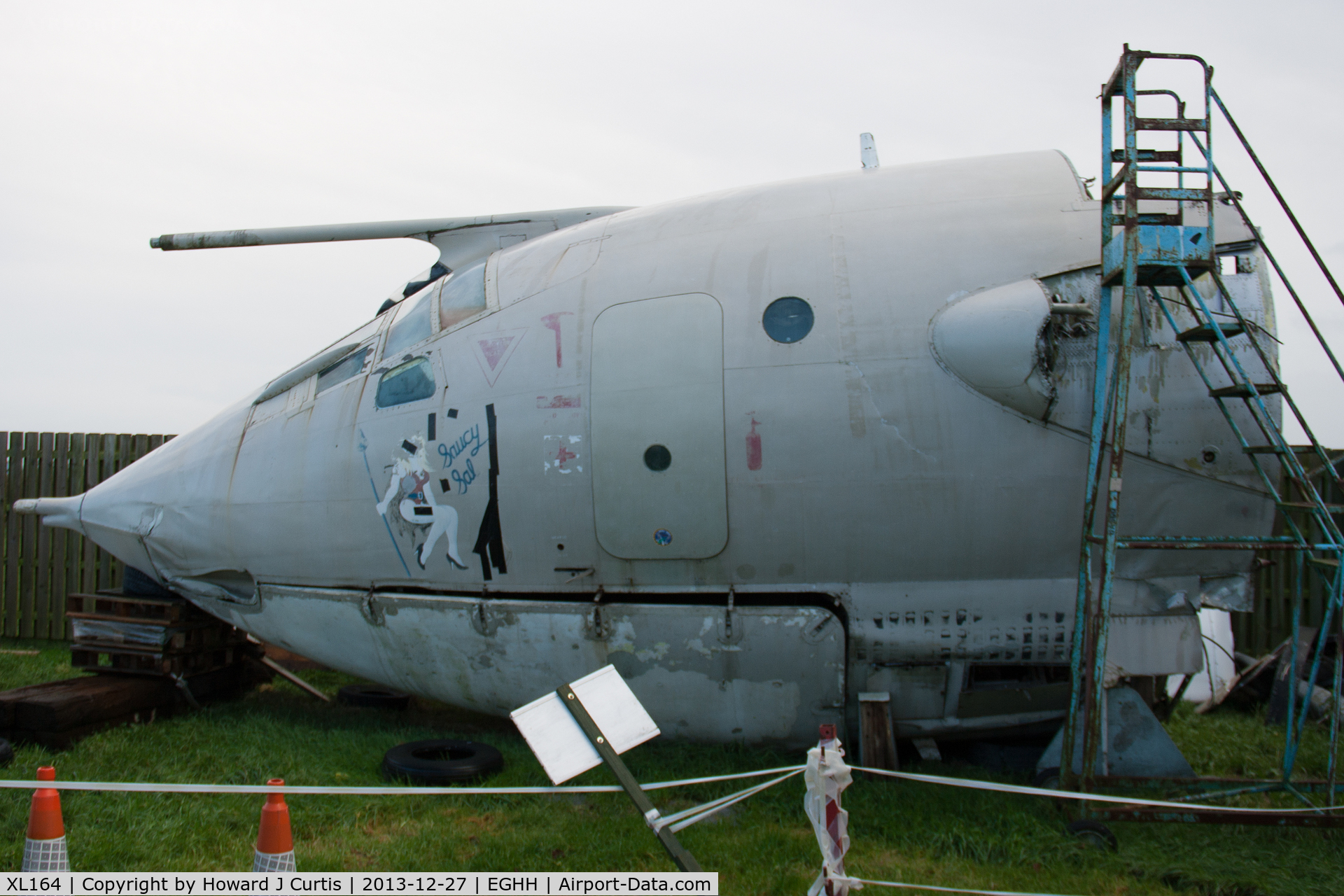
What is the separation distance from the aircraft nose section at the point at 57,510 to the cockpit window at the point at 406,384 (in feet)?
12.0

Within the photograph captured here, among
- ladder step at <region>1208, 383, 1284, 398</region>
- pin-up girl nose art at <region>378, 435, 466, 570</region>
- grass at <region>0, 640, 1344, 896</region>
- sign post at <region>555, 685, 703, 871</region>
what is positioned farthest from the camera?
pin-up girl nose art at <region>378, 435, 466, 570</region>

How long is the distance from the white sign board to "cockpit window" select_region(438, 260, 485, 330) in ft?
12.3

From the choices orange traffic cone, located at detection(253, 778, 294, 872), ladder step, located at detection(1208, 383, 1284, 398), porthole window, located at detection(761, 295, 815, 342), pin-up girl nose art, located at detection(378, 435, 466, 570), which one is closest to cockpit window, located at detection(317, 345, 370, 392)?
pin-up girl nose art, located at detection(378, 435, 466, 570)

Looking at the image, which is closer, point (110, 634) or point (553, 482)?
point (553, 482)

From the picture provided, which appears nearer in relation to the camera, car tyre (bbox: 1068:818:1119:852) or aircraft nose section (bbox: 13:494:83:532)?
car tyre (bbox: 1068:818:1119:852)

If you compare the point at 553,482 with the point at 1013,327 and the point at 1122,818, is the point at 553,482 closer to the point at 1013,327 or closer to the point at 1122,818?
the point at 1013,327

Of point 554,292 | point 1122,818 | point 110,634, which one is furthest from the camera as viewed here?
point 110,634

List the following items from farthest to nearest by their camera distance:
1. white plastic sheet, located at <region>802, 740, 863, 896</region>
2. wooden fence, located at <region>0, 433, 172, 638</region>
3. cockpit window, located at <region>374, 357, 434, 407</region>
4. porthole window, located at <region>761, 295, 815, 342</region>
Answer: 1. wooden fence, located at <region>0, 433, 172, 638</region>
2. cockpit window, located at <region>374, 357, 434, 407</region>
3. porthole window, located at <region>761, 295, 815, 342</region>
4. white plastic sheet, located at <region>802, 740, 863, 896</region>

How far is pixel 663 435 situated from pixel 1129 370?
2.85 meters

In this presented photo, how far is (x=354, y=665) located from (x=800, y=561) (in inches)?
149

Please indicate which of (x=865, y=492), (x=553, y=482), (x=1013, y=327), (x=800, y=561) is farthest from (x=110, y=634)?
(x=1013, y=327)

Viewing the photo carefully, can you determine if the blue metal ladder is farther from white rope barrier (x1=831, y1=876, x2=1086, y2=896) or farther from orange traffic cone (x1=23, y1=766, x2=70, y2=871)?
orange traffic cone (x1=23, y1=766, x2=70, y2=871)

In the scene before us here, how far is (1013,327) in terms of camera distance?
5.48 m

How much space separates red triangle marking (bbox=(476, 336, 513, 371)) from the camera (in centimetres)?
644
